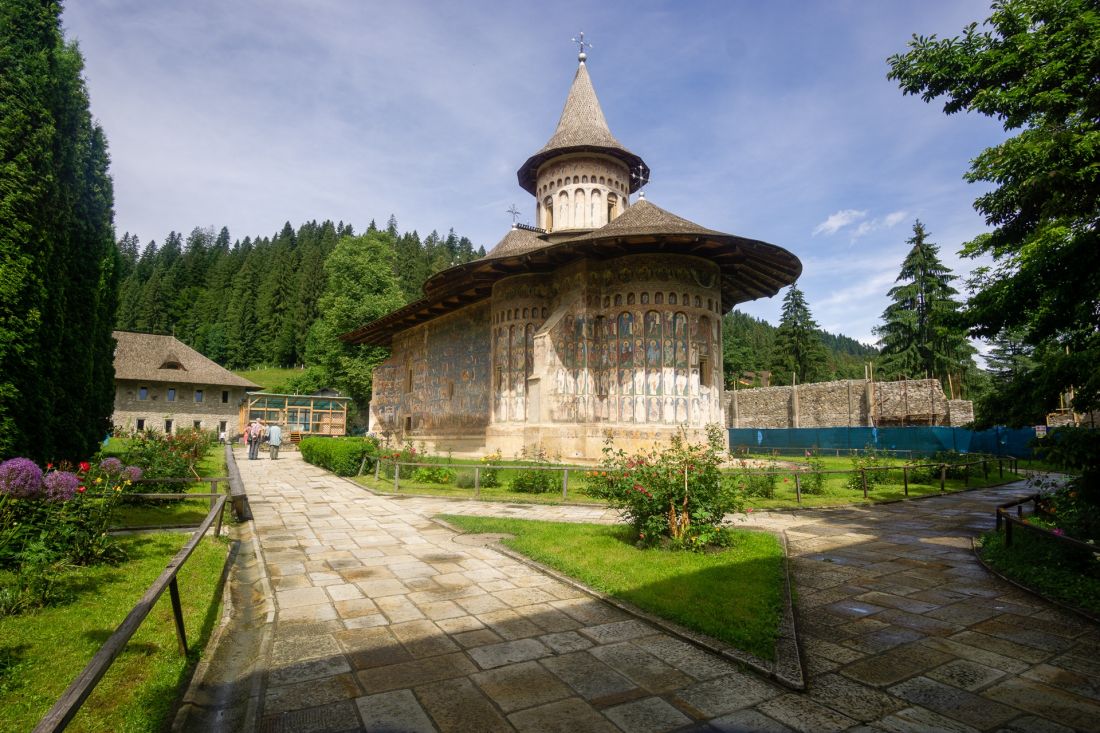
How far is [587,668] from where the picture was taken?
3.46 m

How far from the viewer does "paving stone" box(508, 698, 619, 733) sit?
275 cm

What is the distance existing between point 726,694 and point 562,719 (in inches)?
38.5

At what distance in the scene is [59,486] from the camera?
5172mm

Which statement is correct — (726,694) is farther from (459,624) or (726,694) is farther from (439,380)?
(439,380)

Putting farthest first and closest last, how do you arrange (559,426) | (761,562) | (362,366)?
(362,366) < (559,426) < (761,562)

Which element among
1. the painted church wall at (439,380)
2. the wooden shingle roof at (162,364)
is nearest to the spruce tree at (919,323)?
the painted church wall at (439,380)

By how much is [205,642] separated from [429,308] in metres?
18.9

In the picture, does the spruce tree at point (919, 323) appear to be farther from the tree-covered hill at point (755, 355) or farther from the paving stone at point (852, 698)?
the paving stone at point (852, 698)

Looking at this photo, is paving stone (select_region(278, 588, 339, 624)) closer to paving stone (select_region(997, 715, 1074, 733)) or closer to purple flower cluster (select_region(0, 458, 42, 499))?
purple flower cluster (select_region(0, 458, 42, 499))

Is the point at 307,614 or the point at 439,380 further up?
the point at 439,380

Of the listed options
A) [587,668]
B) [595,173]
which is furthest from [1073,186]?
[595,173]

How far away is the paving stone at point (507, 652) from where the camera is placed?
3.55 m

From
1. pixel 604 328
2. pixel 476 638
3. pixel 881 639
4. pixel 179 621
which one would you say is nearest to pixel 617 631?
pixel 476 638

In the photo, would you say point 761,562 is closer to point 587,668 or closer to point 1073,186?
point 587,668
